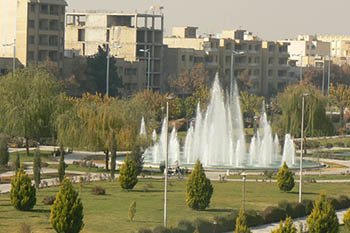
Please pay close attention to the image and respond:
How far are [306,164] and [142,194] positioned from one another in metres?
17.7

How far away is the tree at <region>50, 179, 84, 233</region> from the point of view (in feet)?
95.3

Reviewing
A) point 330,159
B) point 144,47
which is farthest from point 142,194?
point 144,47

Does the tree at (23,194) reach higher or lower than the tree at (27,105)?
lower

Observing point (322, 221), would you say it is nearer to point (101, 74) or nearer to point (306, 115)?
point (306, 115)

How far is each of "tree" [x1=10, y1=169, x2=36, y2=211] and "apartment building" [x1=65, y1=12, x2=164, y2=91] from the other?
59.5 m

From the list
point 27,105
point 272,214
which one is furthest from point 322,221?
point 27,105

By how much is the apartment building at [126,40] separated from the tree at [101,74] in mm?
4477

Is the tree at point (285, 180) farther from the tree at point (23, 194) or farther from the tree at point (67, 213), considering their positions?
the tree at point (67, 213)

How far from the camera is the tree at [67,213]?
29.1 metres

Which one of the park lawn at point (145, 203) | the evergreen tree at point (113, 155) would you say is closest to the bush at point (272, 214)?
the park lawn at point (145, 203)

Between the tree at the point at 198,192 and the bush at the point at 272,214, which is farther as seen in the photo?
the tree at the point at 198,192

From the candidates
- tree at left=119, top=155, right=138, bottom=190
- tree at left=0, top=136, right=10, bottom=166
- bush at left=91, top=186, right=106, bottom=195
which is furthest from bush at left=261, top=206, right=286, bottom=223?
tree at left=0, top=136, right=10, bottom=166

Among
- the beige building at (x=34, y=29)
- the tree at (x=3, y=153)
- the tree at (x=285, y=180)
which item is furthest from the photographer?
the beige building at (x=34, y=29)

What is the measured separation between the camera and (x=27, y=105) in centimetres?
5538
